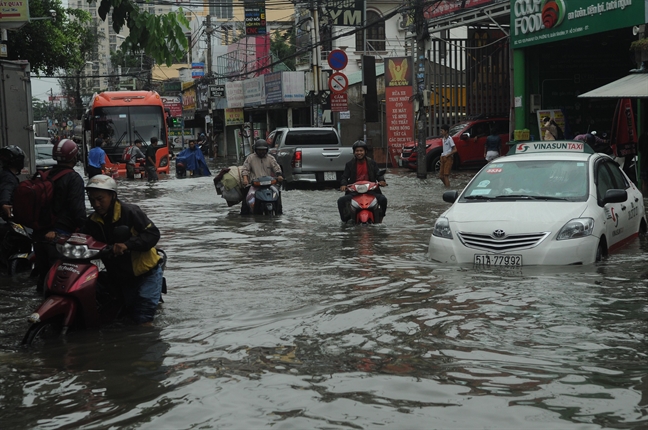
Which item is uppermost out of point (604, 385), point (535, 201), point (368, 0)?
point (368, 0)

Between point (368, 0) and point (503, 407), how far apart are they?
50.1 m

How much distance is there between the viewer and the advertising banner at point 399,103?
31.8 metres

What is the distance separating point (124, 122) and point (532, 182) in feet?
83.1

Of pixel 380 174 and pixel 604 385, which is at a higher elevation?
pixel 380 174

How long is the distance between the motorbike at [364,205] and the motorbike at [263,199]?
2700mm

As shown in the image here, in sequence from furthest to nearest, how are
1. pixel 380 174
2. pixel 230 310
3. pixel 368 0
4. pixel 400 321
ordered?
pixel 368 0
pixel 380 174
pixel 230 310
pixel 400 321

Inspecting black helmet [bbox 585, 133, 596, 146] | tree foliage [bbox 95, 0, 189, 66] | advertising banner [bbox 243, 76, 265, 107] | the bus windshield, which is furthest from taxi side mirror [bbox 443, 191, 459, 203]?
advertising banner [bbox 243, 76, 265, 107]

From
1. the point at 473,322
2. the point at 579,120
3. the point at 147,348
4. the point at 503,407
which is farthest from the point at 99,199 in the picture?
the point at 579,120

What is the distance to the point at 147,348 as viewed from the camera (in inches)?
271

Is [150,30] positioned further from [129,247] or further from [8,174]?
[8,174]

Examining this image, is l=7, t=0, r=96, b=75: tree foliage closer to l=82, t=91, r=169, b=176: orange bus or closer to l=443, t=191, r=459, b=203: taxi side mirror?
l=82, t=91, r=169, b=176: orange bus

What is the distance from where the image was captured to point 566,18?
22.2 m

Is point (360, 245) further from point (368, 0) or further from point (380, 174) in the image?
point (368, 0)

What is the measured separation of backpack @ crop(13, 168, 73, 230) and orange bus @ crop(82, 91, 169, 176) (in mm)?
24923
